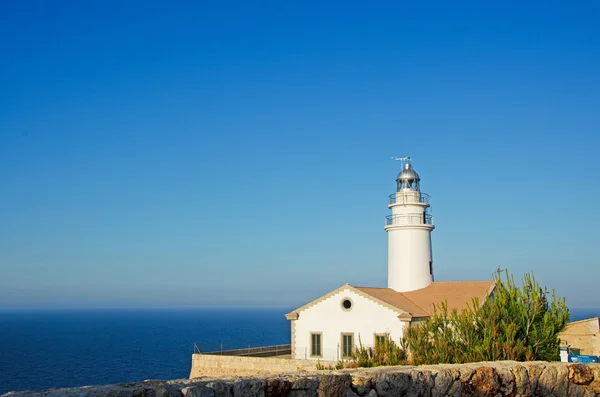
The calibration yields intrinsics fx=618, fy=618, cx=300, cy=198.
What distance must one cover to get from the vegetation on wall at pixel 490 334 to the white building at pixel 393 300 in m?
7.90

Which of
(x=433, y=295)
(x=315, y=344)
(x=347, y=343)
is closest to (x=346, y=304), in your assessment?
(x=347, y=343)

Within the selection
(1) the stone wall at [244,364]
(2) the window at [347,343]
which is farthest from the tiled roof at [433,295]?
(1) the stone wall at [244,364]

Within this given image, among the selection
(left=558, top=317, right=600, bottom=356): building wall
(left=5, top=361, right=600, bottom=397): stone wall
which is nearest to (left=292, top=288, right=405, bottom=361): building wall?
(left=558, top=317, right=600, bottom=356): building wall

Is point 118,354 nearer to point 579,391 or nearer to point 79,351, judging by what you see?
point 79,351

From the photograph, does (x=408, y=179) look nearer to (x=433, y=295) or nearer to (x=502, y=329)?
(x=433, y=295)

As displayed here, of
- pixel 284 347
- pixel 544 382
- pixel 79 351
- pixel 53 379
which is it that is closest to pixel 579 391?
pixel 544 382

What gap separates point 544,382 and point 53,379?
52.8 m

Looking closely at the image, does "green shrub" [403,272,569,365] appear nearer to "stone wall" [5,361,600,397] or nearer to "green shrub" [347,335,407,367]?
"green shrub" [347,335,407,367]

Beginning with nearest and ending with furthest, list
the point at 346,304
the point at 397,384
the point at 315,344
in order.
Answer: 1. the point at 397,384
2. the point at 346,304
3. the point at 315,344

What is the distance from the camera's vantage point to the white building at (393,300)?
2675 centimetres

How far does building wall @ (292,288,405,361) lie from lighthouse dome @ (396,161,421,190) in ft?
27.2

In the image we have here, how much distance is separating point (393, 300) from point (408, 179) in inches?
311

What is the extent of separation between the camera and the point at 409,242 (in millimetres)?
31797

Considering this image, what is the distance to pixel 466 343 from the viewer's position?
16.4m
